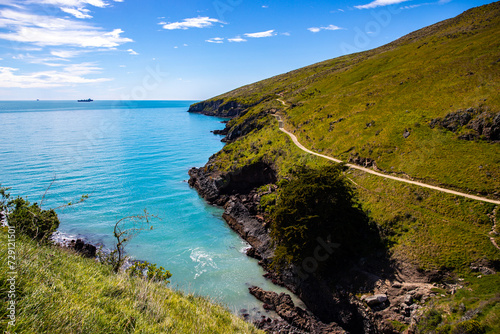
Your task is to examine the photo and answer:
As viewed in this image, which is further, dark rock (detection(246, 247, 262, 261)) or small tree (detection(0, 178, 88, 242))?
dark rock (detection(246, 247, 262, 261))

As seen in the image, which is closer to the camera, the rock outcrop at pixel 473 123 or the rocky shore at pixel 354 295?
the rocky shore at pixel 354 295

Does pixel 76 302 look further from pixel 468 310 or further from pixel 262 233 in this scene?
pixel 262 233

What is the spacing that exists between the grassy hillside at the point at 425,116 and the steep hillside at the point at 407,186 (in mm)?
233

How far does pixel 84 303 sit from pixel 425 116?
59.4 metres

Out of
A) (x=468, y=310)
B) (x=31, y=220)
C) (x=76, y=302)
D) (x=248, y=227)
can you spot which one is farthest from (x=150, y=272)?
(x=468, y=310)

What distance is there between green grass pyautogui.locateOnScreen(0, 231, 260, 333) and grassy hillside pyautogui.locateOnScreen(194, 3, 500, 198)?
37.7 m

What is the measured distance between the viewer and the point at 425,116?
4997 cm

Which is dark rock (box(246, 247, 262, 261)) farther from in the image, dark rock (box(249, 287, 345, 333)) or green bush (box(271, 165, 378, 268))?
dark rock (box(249, 287, 345, 333))

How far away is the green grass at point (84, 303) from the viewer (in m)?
6.47

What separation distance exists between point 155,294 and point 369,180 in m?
38.0

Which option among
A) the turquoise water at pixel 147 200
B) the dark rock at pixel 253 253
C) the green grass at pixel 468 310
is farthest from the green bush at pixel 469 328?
the dark rock at pixel 253 253

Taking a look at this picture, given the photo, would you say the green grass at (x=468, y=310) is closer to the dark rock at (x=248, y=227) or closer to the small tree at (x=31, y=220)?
the dark rock at (x=248, y=227)

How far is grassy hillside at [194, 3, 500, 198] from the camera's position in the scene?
3688cm

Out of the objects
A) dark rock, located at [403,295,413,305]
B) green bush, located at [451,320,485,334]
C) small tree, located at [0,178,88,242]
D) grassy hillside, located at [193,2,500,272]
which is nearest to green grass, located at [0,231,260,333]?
small tree, located at [0,178,88,242]
